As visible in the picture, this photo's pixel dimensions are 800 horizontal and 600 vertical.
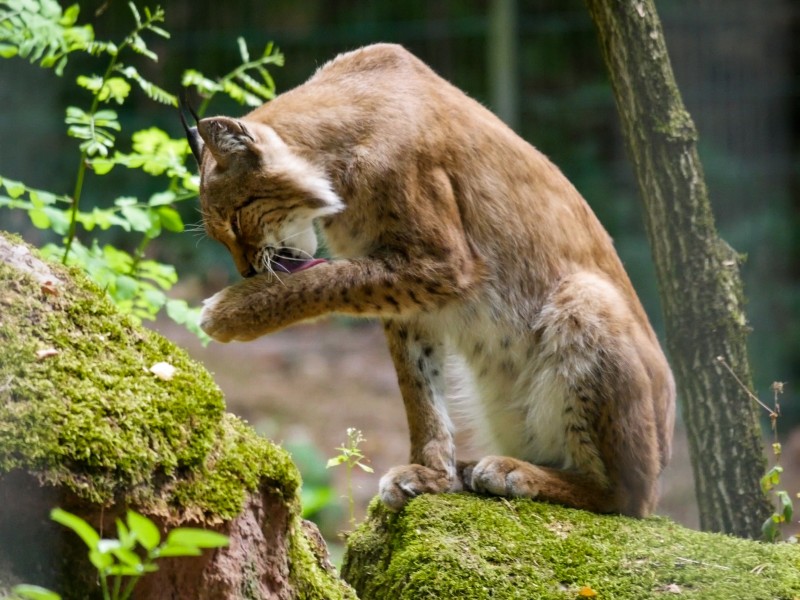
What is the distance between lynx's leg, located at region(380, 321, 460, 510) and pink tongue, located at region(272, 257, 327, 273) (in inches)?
17.7

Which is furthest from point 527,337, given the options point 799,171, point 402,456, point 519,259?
point 799,171

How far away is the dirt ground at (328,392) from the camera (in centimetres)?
845

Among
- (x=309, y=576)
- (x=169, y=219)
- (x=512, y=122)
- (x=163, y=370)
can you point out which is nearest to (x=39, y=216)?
(x=169, y=219)

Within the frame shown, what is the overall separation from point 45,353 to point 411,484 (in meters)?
1.55

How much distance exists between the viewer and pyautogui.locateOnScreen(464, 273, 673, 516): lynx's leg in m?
3.95

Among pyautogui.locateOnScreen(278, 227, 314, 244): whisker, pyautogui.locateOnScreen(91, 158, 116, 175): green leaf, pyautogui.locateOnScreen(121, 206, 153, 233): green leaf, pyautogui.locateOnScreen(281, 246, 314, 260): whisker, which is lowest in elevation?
pyautogui.locateOnScreen(281, 246, 314, 260): whisker

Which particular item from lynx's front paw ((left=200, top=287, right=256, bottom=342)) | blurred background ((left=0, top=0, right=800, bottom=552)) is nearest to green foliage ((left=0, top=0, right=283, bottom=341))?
lynx's front paw ((left=200, top=287, right=256, bottom=342))

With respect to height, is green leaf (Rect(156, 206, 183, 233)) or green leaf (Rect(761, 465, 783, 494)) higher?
green leaf (Rect(156, 206, 183, 233))

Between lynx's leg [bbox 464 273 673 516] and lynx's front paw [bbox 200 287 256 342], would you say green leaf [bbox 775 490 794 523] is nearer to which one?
lynx's leg [bbox 464 273 673 516]

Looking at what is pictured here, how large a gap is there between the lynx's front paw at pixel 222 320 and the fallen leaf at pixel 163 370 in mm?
880

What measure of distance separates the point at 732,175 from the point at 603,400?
539cm

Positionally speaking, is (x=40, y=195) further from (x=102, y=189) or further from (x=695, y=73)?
(x=695, y=73)

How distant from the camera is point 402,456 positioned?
8.69 meters

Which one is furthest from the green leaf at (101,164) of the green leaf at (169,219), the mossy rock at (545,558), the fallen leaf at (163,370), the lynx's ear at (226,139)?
the mossy rock at (545,558)
